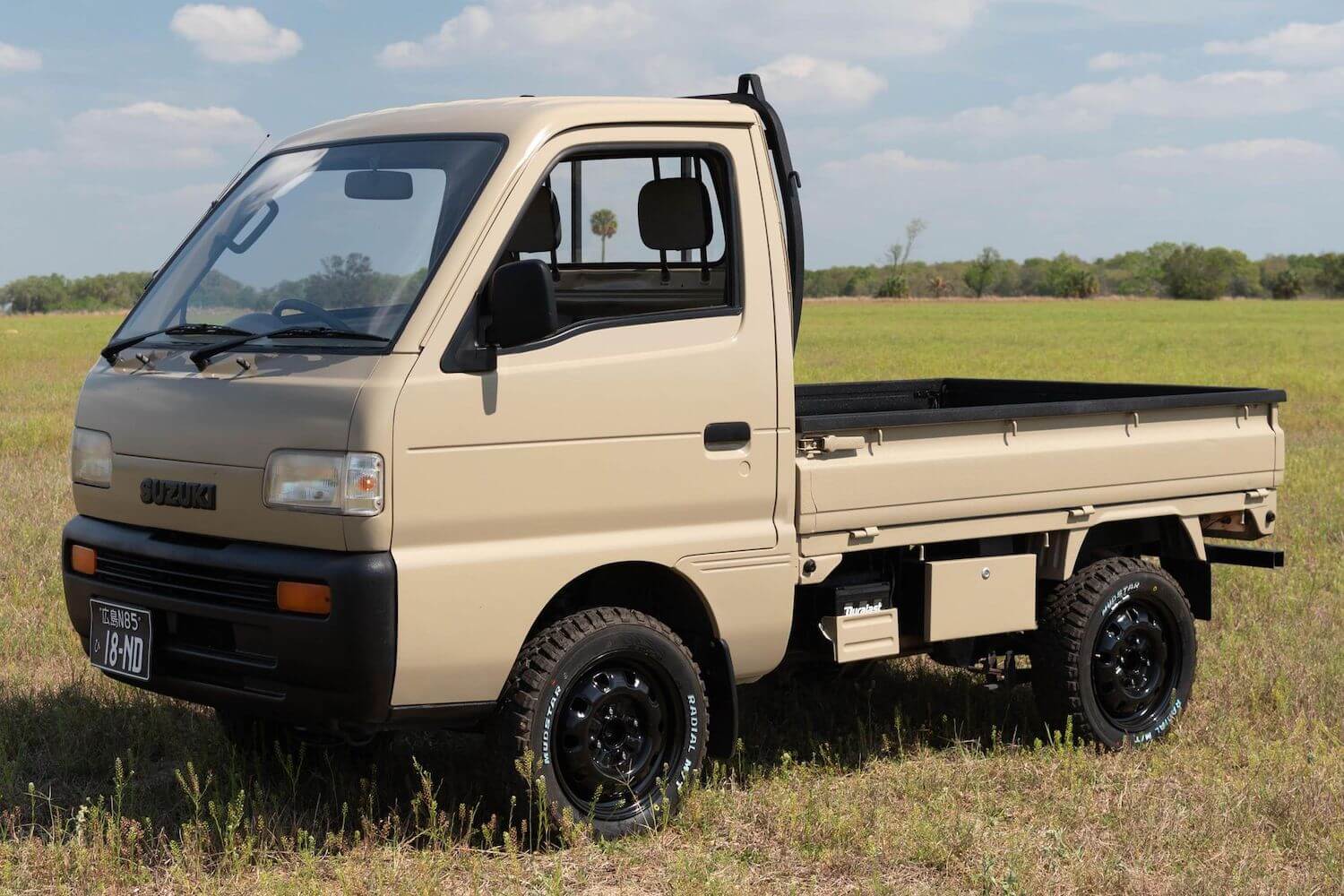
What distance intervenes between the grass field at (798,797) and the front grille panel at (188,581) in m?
0.58

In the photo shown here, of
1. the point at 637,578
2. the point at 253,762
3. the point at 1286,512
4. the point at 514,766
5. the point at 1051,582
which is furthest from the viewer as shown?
the point at 1286,512

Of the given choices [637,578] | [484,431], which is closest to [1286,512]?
[637,578]

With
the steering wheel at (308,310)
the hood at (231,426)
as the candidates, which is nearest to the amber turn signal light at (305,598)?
the hood at (231,426)

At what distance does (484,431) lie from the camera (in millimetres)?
4898

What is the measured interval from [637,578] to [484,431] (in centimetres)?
94

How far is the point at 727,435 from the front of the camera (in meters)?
5.43

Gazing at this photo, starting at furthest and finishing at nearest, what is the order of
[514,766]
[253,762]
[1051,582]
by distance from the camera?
[1051,582], [253,762], [514,766]

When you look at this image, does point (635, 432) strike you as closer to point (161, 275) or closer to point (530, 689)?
point (530, 689)

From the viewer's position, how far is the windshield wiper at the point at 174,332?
5.40 meters

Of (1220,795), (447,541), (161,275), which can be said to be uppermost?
(161,275)

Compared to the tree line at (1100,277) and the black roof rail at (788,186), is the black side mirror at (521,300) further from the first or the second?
the tree line at (1100,277)

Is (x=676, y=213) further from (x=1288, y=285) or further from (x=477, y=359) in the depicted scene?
(x=1288, y=285)

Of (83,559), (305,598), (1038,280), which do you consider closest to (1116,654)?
(305,598)

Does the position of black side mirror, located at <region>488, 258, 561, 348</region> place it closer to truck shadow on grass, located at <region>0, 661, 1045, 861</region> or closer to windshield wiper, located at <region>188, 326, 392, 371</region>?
windshield wiper, located at <region>188, 326, 392, 371</region>
